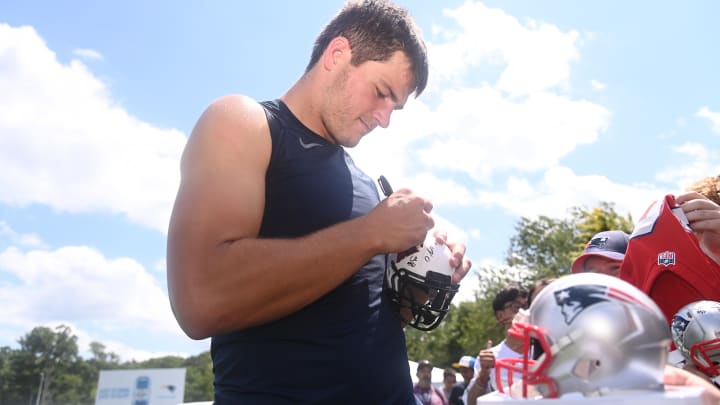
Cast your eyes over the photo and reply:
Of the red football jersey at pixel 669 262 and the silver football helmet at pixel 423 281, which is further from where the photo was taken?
the red football jersey at pixel 669 262

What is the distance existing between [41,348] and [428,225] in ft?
424

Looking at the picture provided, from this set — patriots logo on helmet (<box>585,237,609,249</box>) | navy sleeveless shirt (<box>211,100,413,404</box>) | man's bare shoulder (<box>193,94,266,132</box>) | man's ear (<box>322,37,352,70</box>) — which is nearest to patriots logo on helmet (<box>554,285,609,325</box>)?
navy sleeveless shirt (<box>211,100,413,404</box>)

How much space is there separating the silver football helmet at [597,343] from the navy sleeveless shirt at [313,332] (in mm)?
732

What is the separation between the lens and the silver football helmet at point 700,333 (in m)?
3.24

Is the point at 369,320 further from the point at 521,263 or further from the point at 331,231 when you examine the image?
the point at 521,263

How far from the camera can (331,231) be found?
2045mm

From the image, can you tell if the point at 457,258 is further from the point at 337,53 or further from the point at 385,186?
the point at 337,53

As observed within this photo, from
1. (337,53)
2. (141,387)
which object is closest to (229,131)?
(337,53)

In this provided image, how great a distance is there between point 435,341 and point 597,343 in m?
56.9

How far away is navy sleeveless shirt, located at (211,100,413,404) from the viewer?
210cm

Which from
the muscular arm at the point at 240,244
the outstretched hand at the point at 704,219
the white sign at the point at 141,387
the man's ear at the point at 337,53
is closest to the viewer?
the muscular arm at the point at 240,244

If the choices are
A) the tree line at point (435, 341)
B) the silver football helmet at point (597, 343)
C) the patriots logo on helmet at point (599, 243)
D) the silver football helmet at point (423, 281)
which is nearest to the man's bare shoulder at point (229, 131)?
the silver football helmet at point (423, 281)

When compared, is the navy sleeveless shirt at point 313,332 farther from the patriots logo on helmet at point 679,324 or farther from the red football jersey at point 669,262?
the patriots logo on helmet at point 679,324

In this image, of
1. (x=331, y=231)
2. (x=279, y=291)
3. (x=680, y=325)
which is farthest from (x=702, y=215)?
(x=279, y=291)
